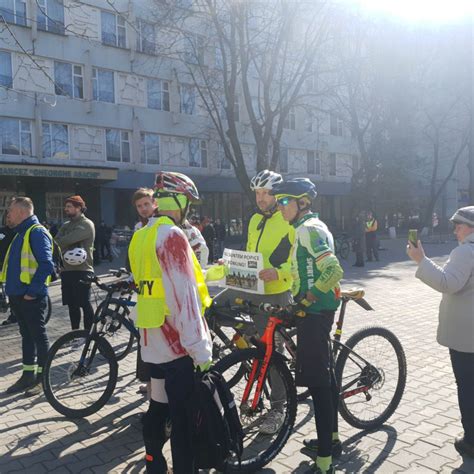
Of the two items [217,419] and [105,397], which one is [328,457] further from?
[105,397]

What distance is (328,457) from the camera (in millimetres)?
3295

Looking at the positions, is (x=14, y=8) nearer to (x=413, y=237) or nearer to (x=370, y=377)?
(x=370, y=377)

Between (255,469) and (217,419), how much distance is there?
3.09ft

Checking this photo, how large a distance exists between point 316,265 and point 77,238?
3835 millimetres

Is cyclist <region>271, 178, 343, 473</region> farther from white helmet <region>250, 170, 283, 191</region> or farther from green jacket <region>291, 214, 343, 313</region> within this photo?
white helmet <region>250, 170, 283, 191</region>

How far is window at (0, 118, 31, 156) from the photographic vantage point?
23.5m

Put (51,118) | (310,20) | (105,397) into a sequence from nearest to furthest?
(105,397)
(310,20)
(51,118)

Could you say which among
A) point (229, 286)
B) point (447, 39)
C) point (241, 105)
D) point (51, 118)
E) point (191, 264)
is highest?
point (447, 39)

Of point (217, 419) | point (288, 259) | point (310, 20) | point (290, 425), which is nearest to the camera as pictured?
point (217, 419)

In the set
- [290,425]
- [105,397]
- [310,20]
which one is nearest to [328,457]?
[290,425]

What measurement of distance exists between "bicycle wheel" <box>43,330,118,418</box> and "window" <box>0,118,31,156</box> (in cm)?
2162

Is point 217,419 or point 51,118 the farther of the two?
point 51,118

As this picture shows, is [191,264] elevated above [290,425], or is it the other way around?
[191,264]

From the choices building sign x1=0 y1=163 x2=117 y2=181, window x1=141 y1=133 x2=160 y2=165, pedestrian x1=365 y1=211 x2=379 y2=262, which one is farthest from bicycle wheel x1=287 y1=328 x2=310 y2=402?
window x1=141 y1=133 x2=160 y2=165
